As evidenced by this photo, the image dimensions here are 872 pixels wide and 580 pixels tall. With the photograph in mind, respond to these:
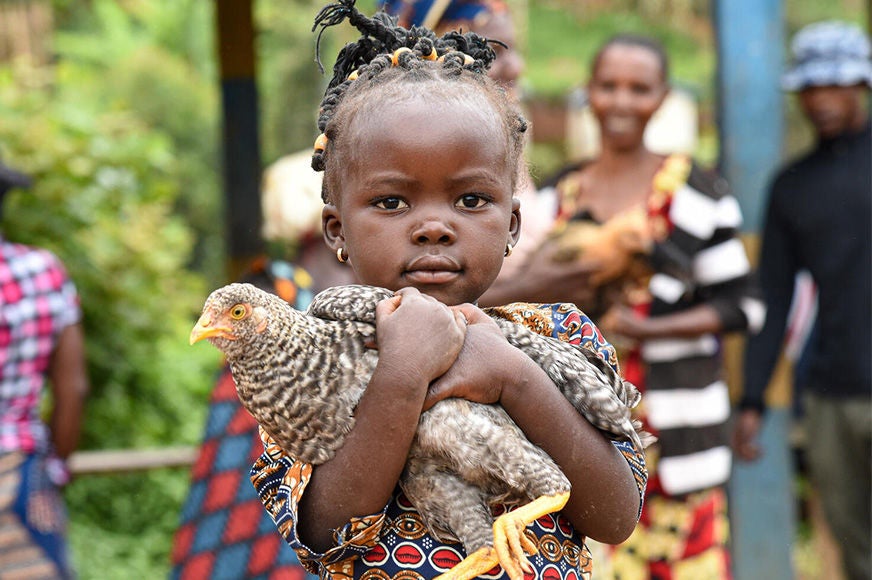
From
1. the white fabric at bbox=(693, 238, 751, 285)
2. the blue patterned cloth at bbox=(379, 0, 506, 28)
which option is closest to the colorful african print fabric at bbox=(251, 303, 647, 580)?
the blue patterned cloth at bbox=(379, 0, 506, 28)

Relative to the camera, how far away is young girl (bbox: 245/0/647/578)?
1854mm

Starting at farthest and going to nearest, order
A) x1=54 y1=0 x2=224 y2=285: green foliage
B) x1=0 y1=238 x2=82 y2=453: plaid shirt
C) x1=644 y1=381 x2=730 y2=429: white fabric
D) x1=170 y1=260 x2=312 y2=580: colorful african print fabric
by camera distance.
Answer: x1=54 y1=0 x2=224 y2=285: green foliage → x1=0 y1=238 x2=82 y2=453: plaid shirt → x1=644 y1=381 x2=730 y2=429: white fabric → x1=170 y1=260 x2=312 y2=580: colorful african print fabric

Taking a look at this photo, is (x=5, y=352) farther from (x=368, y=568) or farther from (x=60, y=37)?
(x=60, y=37)

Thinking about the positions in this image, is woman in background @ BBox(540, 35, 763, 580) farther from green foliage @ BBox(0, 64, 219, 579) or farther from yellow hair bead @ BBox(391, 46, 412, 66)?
green foliage @ BBox(0, 64, 219, 579)

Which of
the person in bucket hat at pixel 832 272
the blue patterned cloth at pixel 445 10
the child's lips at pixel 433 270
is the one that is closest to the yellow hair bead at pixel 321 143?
the child's lips at pixel 433 270

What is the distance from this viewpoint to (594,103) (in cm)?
464

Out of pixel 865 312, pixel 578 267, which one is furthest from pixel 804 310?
pixel 578 267

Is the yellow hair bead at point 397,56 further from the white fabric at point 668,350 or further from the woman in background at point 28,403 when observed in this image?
the woman in background at point 28,403

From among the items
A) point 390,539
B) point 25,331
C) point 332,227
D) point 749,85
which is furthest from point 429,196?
point 749,85

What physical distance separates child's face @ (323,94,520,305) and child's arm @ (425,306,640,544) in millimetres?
103

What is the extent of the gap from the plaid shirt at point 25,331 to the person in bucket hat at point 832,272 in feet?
9.77

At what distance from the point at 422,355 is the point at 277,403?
24cm

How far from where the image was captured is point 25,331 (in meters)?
4.75

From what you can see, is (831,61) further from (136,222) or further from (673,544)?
(136,222)
